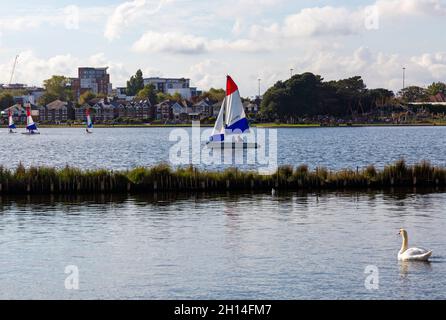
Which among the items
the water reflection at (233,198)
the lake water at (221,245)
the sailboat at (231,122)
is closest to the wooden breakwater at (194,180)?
the water reflection at (233,198)

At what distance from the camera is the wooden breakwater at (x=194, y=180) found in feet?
196

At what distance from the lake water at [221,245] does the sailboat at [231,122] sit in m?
55.3

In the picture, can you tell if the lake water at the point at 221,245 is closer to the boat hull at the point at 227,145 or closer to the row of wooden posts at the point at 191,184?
the row of wooden posts at the point at 191,184

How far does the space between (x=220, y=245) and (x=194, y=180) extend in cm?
2181

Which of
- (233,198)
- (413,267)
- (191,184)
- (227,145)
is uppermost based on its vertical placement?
(227,145)

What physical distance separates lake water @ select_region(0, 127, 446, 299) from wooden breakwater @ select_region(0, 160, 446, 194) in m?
1.53

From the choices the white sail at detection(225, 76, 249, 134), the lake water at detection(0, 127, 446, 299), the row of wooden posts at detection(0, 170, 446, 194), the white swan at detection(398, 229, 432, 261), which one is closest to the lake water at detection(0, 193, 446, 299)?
the lake water at detection(0, 127, 446, 299)

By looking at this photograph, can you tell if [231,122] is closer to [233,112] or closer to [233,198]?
[233,112]

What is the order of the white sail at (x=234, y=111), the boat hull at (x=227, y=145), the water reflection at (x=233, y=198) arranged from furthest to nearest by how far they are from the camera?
the boat hull at (x=227, y=145)
the white sail at (x=234, y=111)
the water reflection at (x=233, y=198)

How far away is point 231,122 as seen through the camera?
119375 mm

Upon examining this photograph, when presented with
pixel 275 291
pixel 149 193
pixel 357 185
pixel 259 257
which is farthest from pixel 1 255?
pixel 357 185

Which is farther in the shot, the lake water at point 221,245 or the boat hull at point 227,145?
the boat hull at point 227,145

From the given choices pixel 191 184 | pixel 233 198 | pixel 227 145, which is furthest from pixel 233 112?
pixel 233 198

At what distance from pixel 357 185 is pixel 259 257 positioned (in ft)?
93.3
